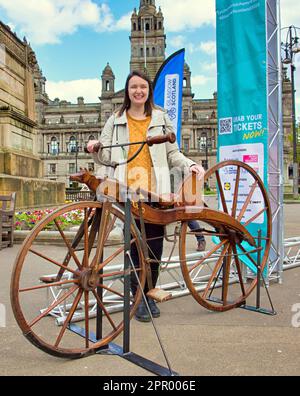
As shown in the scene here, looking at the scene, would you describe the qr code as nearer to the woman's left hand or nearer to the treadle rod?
the woman's left hand

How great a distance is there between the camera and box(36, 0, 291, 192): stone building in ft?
279

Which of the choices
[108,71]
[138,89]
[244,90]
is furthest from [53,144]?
[138,89]

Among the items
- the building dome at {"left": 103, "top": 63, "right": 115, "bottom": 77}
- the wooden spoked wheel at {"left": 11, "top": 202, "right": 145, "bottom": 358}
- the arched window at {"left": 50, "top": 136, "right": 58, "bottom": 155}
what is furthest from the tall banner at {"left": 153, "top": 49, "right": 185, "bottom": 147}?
the building dome at {"left": 103, "top": 63, "right": 115, "bottom": 77}

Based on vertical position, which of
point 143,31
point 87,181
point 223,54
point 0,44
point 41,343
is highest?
point 143,31

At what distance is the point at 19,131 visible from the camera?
38.2 ft

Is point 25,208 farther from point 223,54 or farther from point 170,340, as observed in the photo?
point 170,340

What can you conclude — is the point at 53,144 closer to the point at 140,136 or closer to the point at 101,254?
the point at 140,136

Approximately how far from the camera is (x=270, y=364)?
266 cm

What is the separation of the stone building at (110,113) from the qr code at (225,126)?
3039 inches

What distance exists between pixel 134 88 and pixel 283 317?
248 centimetres

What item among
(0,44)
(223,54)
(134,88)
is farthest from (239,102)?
(0,44)

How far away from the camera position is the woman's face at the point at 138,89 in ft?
11.1

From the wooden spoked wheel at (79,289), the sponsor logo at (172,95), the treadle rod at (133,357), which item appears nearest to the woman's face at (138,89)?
the wooden spoked wheel at (79,289)

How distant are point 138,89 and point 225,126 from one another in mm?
2249
